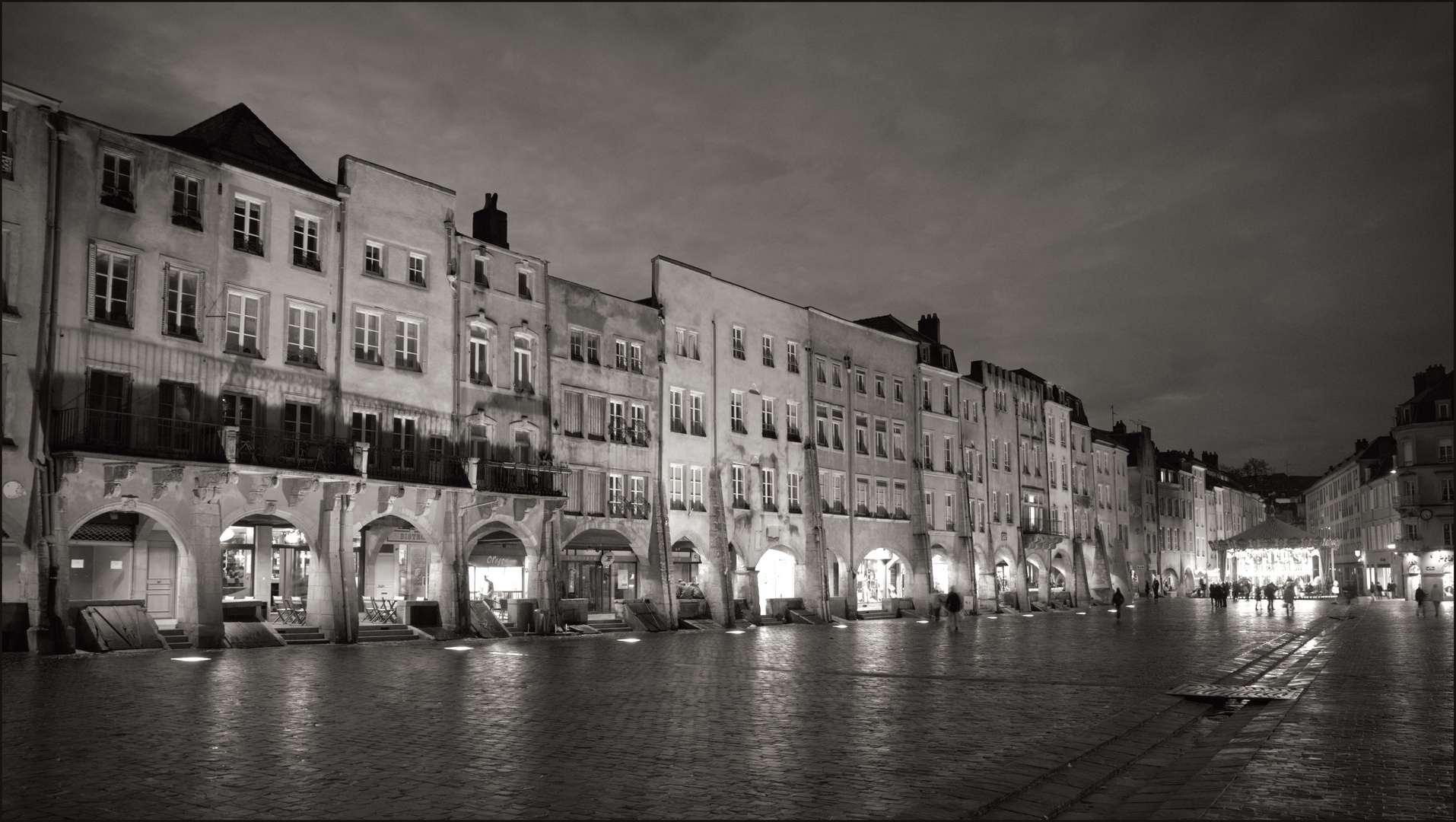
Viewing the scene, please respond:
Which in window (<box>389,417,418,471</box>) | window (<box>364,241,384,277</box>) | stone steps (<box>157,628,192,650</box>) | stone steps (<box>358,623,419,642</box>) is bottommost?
stone steps (<box>358,623,419,642</box>)

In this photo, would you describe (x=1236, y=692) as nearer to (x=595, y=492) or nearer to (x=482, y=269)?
(x=595, y=492)

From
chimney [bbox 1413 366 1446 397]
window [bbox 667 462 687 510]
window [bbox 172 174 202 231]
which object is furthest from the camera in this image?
chimney [bbox 1413 366 1446 397]

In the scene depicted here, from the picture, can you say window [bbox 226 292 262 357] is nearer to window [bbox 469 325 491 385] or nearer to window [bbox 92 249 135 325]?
window [bbox 92 249 135 325]

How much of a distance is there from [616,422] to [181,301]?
17.6 metres

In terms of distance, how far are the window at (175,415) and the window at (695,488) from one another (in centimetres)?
2126

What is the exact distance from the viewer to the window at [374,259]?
37.9 meters

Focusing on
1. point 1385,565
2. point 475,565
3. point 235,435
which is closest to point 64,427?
point 235,435

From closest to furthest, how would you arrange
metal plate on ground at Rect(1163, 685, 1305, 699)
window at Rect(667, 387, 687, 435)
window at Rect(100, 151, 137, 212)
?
metal plate on ground at Rect(1163, 685, 1305, 699), window at Rect(100, 151, 137, 212), window at Rect(667, 387, 687, 435)

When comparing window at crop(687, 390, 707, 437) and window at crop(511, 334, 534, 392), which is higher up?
window at crop(511, 334, 534, 392)

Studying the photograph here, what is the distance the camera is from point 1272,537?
7012cm

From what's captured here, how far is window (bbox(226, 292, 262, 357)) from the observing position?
33.9 metres

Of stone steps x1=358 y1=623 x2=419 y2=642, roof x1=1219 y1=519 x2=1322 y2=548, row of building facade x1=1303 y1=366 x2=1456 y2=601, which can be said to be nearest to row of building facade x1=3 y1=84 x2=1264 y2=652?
stone steps x1=358 y1=623 x2=419 y2=642

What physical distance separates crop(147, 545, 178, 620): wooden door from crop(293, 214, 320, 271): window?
9492 mm

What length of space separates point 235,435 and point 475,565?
49.0 feet
